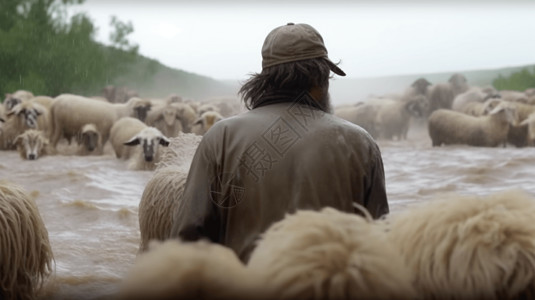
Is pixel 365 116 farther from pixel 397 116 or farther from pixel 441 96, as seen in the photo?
pixel 441 96

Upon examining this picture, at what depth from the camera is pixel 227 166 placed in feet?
7.82

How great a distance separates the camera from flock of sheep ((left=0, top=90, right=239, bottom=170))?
13445 millimetres

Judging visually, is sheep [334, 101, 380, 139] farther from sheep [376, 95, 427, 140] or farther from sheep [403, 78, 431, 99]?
sheep [403, 78, 431, 99]

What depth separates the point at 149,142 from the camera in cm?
1137

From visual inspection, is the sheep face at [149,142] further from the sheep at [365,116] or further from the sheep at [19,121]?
the sheep at [365,116]

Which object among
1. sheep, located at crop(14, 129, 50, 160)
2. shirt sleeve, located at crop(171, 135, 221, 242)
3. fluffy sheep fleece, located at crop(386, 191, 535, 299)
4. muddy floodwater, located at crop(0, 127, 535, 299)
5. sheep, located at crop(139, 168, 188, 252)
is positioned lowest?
muddy floodwater, located at crop(0, 127, 535, 299)

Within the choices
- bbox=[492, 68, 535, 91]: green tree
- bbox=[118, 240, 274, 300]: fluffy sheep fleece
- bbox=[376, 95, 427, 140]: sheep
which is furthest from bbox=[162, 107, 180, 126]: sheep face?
bbox=[492, 68, 535, 91]: green tree

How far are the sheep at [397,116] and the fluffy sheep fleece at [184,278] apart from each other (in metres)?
19.2

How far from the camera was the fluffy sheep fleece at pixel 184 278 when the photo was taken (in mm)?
883

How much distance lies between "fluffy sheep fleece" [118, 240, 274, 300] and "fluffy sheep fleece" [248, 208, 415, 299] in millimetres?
59

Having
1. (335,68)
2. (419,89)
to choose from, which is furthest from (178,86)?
(335,68)

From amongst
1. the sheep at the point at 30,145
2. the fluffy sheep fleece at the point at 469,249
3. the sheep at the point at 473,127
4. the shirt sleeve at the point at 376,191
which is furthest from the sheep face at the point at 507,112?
the fluffy sheep fleece at the point at 469,249

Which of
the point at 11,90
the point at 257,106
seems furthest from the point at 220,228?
the point at 11,90

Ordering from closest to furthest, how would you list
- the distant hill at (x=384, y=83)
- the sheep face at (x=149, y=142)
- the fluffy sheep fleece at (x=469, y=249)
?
the fluffy sheep fleece at (x=469, y=249) < the sheep face at (x=149, y=142) < the distant hill at (x=384, y=83)
